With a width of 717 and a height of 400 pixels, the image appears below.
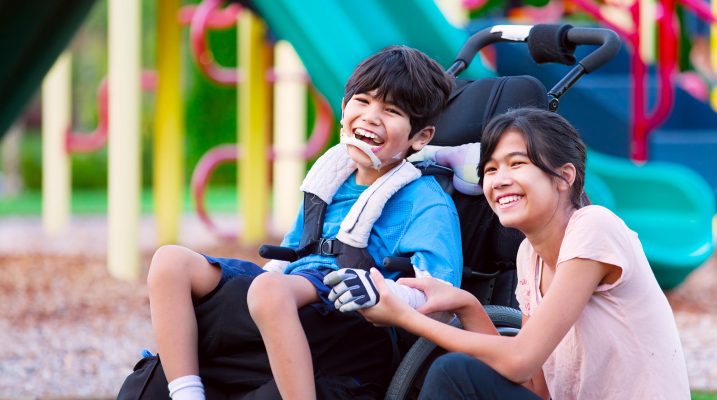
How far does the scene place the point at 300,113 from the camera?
31.8 feet

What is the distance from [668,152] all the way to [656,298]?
462 centimetres

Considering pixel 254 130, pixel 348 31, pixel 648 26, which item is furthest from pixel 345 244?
pixel 648 26

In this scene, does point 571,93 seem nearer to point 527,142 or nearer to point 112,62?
point 112,62

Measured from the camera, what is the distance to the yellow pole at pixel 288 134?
9438 millimetres

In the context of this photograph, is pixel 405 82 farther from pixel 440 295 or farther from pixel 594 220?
pixel 594 220

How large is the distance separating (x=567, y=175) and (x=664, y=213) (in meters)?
3.63

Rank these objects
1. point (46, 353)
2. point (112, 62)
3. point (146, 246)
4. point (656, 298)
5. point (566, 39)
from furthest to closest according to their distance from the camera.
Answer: point (146, 246) < point (112, 62) < point (46, 353) < point (566, 39) < point (656, 298)

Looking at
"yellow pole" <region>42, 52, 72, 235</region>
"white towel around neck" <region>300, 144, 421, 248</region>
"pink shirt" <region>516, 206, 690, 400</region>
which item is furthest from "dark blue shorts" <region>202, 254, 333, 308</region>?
"yellow pole" <region>42, 52, 72, 235</region>

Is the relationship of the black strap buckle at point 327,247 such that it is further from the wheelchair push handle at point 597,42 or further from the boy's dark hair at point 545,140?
the wheelchair push handle at point 597,42

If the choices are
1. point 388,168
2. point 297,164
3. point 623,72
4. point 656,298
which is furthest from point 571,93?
point 656,298

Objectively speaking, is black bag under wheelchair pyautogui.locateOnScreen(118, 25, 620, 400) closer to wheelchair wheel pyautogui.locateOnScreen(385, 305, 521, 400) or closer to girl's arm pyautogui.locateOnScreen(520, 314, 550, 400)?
wheelchair wheel pyautogui.locateOnScreen(385, 305, 521, 400)

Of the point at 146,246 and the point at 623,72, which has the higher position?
the point at 623,72

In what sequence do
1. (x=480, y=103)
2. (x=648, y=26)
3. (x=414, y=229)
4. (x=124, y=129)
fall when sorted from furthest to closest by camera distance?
1. (x=648, y=26)
2. (x=124, y=129)
3. (x=480, y=103)
4. (x=414, y=229)

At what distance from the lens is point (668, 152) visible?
693 centimetres
